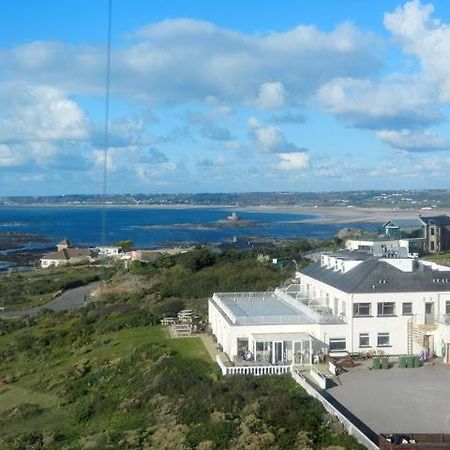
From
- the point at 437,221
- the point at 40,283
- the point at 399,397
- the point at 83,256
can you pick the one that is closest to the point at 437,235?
the point at 437,221

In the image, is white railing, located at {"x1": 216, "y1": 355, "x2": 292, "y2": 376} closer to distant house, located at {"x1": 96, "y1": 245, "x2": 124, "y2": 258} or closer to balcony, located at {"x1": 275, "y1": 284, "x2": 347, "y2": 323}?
balcony, located at {"x1": 275, "y1": 284, "x2": 347, "y2": 323}

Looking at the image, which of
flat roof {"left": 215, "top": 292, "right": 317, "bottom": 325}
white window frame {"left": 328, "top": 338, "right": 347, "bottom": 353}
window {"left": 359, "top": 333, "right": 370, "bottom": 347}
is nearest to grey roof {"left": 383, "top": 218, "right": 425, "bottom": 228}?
flat roof {"left": 215, "top": 292, "right": 317, "bottom": 325}

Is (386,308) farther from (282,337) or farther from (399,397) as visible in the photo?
(399,397)

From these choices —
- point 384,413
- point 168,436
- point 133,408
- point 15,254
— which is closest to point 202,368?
point 133,408

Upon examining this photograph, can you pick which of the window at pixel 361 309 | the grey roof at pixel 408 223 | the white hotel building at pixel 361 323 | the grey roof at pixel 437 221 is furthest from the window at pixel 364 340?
the grey roof at pixel 437 221

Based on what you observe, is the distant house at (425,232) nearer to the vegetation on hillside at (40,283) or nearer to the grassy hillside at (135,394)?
the grassy hillside at (135,394)
